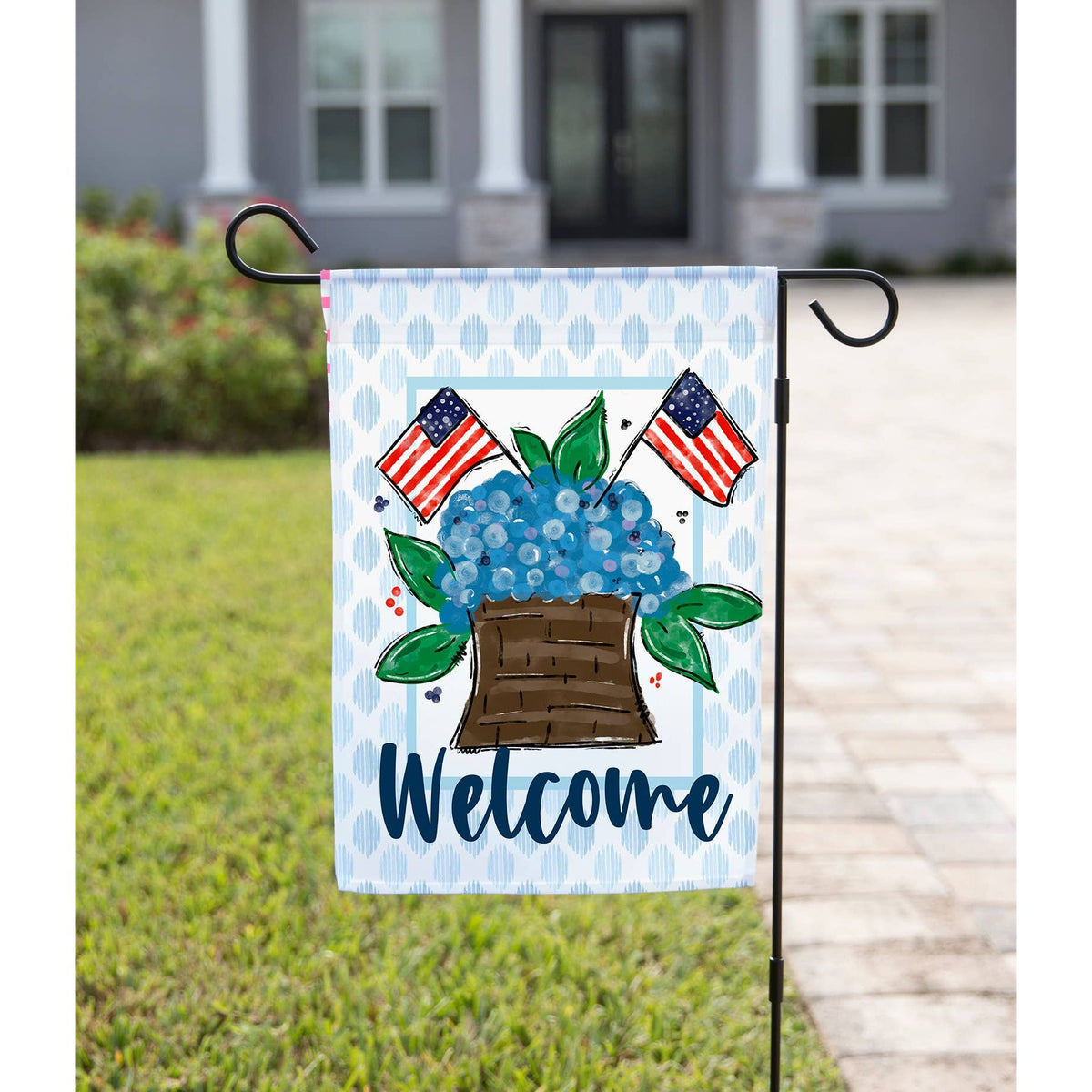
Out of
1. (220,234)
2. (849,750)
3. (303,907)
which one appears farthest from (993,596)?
(220,234)

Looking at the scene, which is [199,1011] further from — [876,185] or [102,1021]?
[876,185]

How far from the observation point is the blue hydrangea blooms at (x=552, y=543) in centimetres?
208

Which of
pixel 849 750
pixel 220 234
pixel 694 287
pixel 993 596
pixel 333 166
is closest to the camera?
pixel 694 287

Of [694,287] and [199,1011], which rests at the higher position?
[694,287]

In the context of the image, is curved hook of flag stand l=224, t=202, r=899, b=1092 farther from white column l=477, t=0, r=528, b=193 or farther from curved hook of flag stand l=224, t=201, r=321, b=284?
white column l=477, t=0, r=528, b=193

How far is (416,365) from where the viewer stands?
2068mm

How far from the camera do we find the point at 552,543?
210 centimetres

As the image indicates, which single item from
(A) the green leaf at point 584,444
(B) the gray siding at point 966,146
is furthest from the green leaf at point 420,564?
(B) the gray siding at point 966,146

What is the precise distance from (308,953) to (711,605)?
4.79ft

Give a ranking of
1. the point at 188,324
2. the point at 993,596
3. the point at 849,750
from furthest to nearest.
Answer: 1. the point at 188,324
2. the point at 993,596
3. the point at 849,750

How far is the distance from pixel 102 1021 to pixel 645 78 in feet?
54.6

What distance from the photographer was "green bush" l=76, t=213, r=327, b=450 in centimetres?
904

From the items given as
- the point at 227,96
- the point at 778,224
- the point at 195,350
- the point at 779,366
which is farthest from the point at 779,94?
the point at 779,366

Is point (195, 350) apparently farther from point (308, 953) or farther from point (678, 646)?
point (678, 646)
